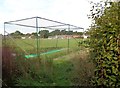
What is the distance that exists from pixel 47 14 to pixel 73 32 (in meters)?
2.35

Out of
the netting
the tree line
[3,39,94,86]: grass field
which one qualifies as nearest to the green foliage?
[3,39,94,86]: grass field

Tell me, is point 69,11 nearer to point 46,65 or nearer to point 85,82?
point 46,65

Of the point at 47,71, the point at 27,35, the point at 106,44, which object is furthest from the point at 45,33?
the point at 106,44

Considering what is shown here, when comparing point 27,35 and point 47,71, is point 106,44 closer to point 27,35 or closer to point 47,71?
point 47,71

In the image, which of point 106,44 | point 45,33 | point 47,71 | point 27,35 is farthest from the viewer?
point 45,33

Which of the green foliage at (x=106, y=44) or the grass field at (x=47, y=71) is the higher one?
the green foliage at (x=106, y=44)

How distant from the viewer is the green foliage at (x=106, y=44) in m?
4.50

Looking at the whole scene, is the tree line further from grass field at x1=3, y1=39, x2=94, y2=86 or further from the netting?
grass field at x1=3, y1=39, x2=94, y2=86

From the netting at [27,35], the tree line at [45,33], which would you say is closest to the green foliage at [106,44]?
the netting at [27,35]

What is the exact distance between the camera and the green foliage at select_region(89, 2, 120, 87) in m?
4.50

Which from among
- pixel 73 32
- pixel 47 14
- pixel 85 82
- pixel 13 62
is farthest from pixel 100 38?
pixel 73 32

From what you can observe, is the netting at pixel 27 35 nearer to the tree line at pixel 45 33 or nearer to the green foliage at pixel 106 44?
the tree line at pixel 45 33

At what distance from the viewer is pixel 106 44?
463 centimetres

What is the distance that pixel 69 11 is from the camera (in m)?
7.21
